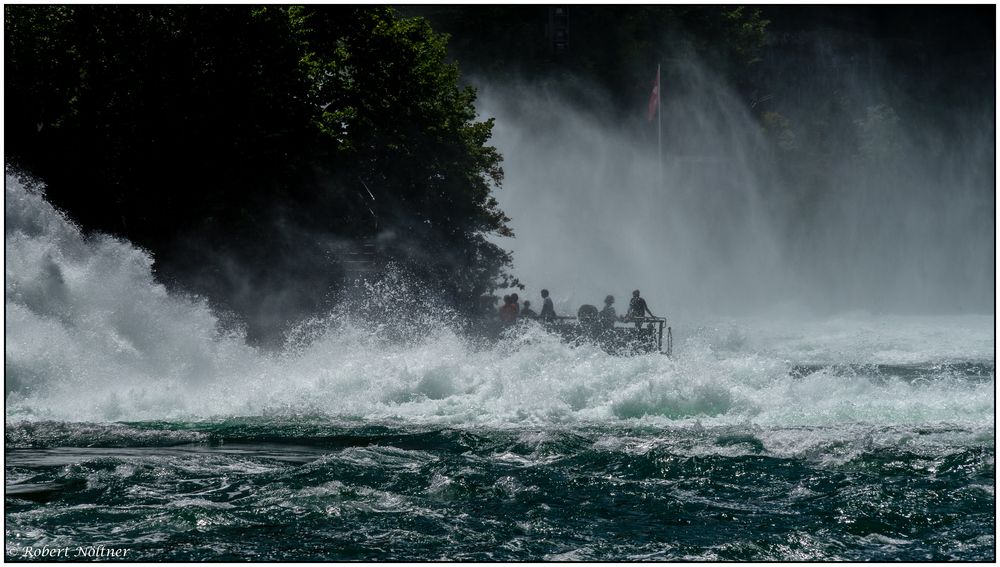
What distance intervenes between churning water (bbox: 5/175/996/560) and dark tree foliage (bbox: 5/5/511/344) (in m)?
3.15

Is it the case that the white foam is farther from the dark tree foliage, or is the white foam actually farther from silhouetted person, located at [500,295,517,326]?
the dark tree foliage

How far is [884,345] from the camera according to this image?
37.9 meters

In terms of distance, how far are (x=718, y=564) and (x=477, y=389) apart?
8.95m

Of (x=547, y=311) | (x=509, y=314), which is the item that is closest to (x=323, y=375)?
(x=509, y=314)

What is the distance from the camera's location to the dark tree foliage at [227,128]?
24266mm

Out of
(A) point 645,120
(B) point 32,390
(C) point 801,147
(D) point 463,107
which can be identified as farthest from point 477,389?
(C) point 801,147

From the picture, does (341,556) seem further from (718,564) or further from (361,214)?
(361,214)

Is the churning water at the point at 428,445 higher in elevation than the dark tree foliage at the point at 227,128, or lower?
lower
